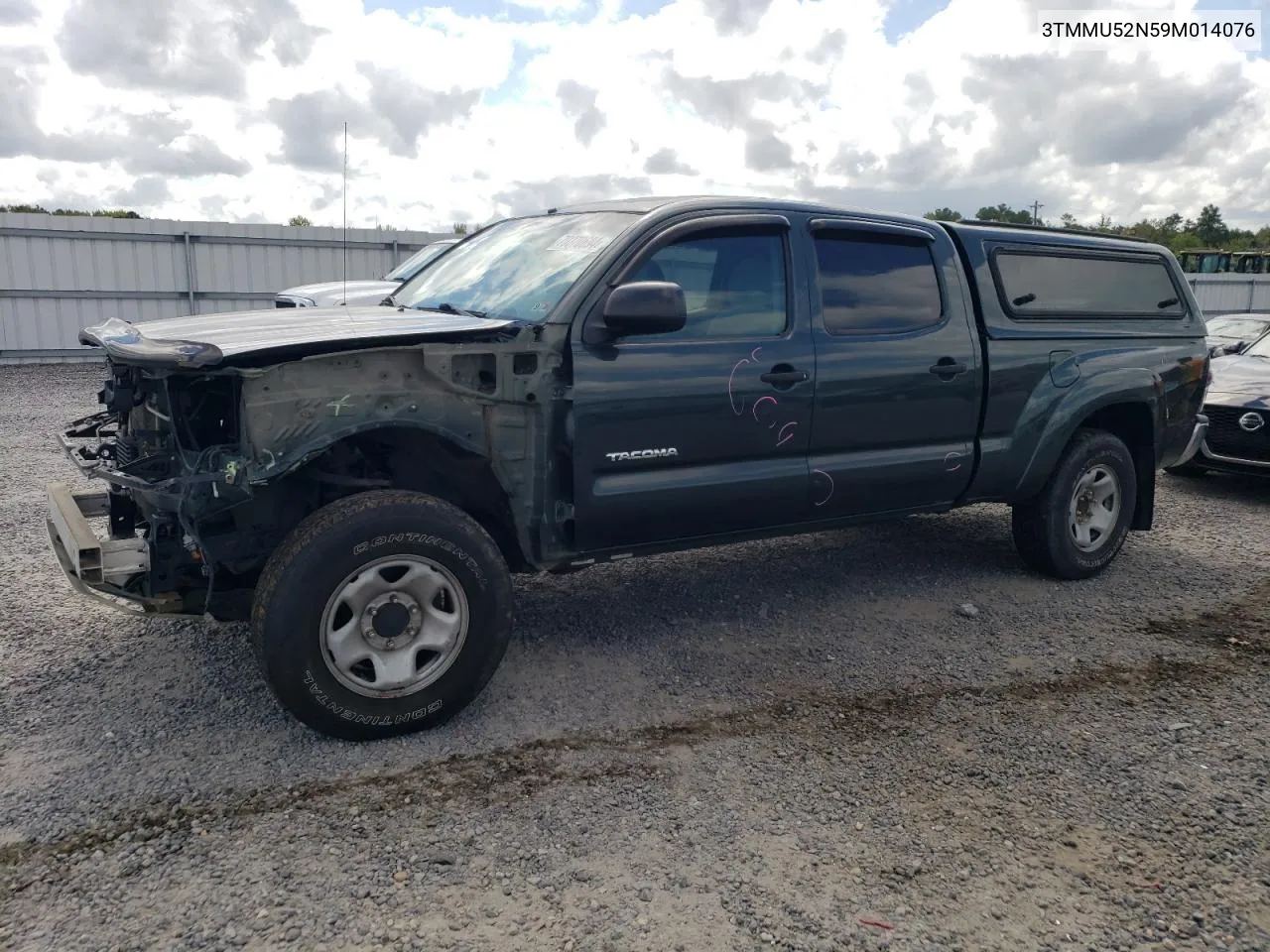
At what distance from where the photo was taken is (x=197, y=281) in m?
15.8

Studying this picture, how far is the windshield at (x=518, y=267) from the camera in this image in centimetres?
391

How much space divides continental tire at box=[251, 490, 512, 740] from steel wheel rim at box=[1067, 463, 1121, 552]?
11.8 feet

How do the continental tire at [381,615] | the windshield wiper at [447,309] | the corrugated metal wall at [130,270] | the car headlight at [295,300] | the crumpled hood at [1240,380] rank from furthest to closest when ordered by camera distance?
1. the corrugated metal wall at [130,270]
2. the car headlight at [295,300]
3. the crumpled hood at [1240,380]
4. the windshield wiper at [447,309]
5. the continental tire at [381,615]

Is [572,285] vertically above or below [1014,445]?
above

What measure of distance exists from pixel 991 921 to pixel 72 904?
2444mm

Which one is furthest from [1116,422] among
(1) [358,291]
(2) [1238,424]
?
(1) [358,291]

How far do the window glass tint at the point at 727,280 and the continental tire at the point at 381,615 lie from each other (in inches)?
47.8

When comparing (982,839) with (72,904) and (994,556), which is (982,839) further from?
(994,556)

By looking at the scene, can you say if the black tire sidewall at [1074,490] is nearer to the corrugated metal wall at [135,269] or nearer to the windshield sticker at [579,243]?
the windshield sticker at [579,243]

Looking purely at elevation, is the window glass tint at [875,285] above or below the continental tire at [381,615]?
above

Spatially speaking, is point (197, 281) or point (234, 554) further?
point (197, 281)

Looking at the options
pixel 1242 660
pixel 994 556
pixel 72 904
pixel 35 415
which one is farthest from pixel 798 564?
pixel 35 415

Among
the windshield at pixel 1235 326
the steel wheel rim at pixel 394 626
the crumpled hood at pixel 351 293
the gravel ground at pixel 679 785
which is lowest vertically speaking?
the gravel ground at pixel 679 785

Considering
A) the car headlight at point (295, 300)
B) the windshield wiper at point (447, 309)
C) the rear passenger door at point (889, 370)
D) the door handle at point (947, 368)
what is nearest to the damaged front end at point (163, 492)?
the windshield wiper at point (447, 309)
